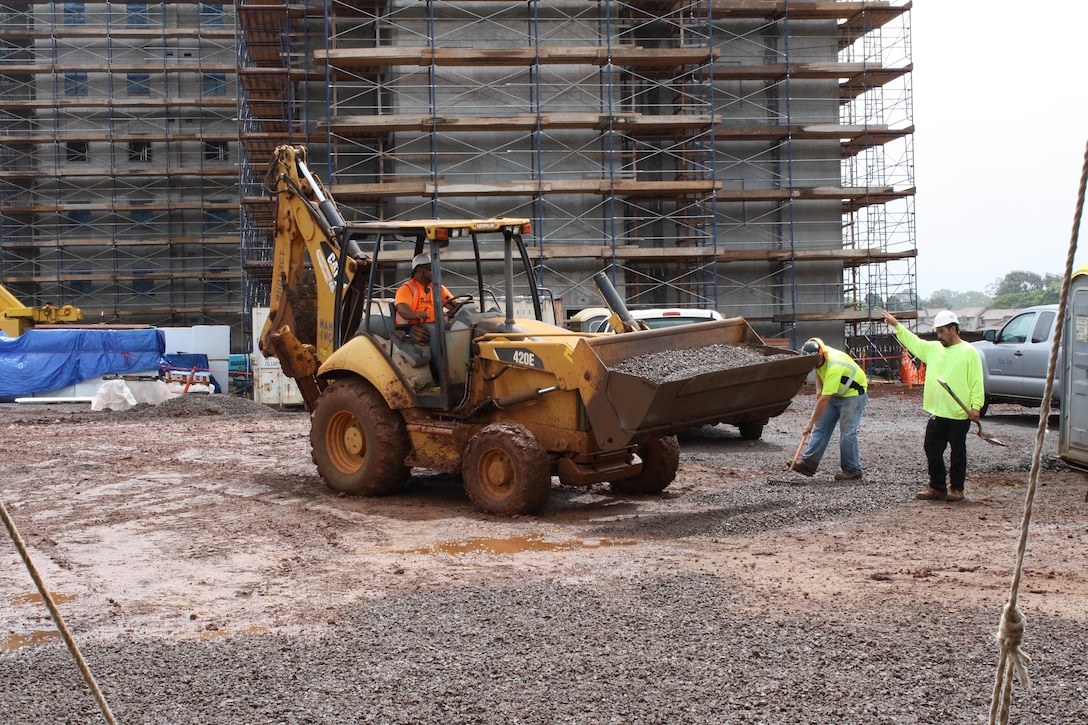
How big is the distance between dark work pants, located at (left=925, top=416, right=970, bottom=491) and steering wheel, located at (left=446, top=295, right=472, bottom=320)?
4.34 meters

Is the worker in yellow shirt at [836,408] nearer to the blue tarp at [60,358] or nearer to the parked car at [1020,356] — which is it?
the parked car at [1020,356]

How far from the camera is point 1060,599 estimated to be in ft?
18.6

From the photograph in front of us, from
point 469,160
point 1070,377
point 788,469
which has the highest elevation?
point 469,160

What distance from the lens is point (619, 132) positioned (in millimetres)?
32312

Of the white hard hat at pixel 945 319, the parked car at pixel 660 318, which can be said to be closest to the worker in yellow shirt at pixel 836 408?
the white hard hat at pixel 945 319

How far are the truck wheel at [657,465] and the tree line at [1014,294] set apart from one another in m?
30.8

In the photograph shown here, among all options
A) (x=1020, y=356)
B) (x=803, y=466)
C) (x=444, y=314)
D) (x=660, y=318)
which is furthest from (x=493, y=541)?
(x=1020, y=356)

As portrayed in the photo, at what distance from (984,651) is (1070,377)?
250 inches

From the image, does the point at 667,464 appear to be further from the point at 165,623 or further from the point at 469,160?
the point at 469,160

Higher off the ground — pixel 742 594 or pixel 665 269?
pixel 665 269

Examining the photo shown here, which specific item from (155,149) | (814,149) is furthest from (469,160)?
(155,149)

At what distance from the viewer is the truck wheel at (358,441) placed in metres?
9.65

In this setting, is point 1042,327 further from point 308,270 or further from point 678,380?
point 308,270

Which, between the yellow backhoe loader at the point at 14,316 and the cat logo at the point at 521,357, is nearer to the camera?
the cat logo at the point at 521,357
